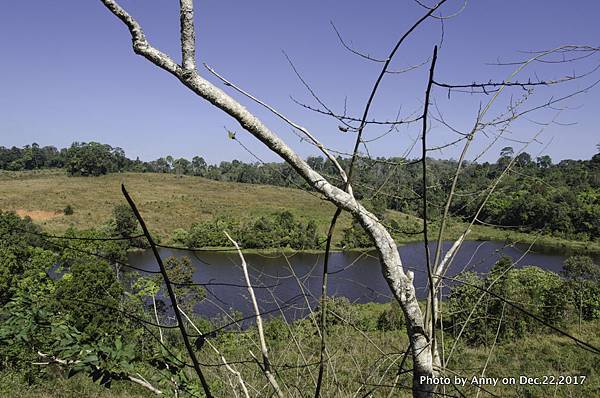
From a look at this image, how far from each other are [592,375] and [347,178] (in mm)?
8667

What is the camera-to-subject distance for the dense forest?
1.68 metres

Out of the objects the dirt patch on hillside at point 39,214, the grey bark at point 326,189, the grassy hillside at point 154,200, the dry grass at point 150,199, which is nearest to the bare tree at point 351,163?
the grey bark at point 326,189

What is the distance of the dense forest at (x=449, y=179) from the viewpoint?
1.68 metres

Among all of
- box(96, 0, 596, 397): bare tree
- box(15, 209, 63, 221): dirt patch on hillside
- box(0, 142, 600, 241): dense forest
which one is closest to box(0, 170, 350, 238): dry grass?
box(15, 209, 63, 221): dirt patch on hillside

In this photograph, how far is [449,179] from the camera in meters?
1.73

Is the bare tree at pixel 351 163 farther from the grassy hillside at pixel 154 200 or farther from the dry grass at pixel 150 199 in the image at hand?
the grassy hillside at pixel 154 200

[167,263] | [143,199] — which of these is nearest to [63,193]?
[143,199]

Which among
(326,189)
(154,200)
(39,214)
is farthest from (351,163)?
(154,200)

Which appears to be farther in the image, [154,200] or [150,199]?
[150,199]

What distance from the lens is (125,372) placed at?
56.8 inches

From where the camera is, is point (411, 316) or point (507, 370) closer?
point (411, 316)

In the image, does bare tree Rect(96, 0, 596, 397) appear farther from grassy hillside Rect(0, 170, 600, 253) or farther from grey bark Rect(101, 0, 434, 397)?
grassy hillside Rect(0, 170, 600, 253)

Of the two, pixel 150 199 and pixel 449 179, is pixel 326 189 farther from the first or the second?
pixel 150 199

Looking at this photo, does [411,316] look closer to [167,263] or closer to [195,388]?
[195,388]
